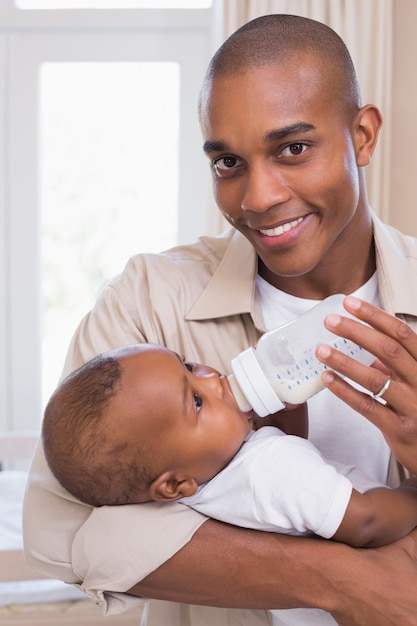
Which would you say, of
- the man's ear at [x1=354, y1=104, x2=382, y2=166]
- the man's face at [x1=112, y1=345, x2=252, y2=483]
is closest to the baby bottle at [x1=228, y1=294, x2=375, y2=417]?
the man's face at [x1=112, y1=345, x2=252, y2=483]

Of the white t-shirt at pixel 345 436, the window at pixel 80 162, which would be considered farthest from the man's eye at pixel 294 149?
the window at pixel 80 162

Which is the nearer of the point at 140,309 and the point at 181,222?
the point at 140,309

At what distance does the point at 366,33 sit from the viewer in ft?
9.66

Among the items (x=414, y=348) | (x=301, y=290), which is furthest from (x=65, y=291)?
(x=414, y=348)

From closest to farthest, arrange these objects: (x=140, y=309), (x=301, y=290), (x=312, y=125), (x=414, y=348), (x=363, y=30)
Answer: (x=414, y=348) < (x=312, y=125) < (x=140, y=309) < (x=301, y=290) < (x=363, y=30)

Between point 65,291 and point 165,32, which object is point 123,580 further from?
point 165,32

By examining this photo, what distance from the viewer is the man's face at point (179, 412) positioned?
1.24 m

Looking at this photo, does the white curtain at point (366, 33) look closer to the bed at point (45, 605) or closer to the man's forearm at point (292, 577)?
the bed at point (45, 605)

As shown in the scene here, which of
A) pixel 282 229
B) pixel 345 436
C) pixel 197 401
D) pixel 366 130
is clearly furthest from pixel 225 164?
pixel 345 436

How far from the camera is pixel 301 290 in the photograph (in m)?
1.66

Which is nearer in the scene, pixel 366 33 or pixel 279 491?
pixel 279 491

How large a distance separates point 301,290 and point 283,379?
17.1 inches

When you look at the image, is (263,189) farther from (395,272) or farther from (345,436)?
(345,436)

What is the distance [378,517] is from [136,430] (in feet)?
1.28
